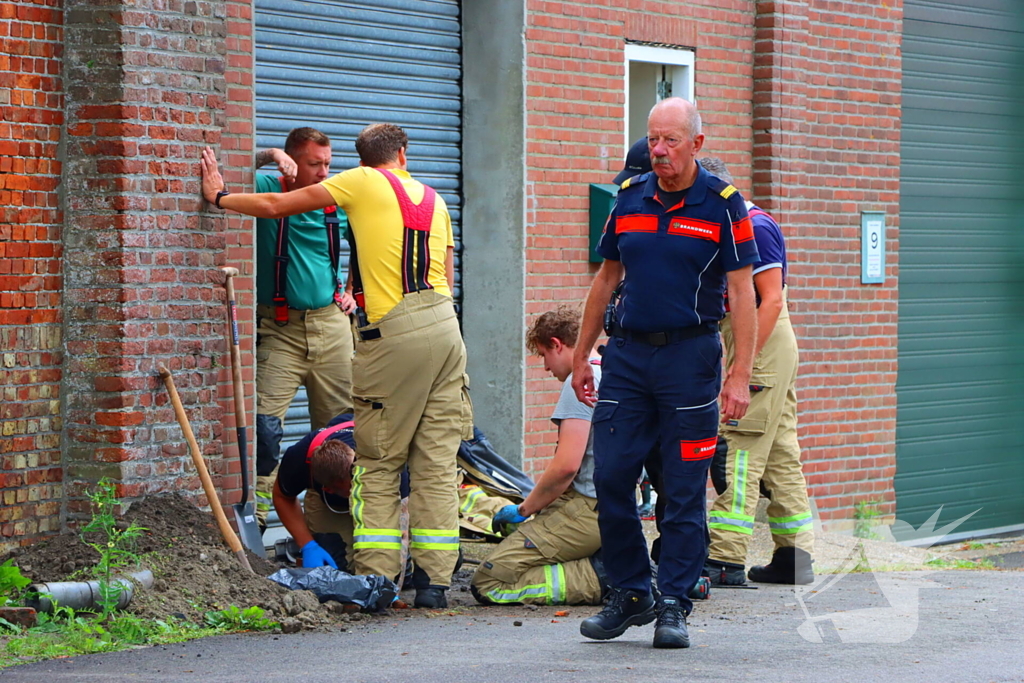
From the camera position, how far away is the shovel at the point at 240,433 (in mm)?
7500

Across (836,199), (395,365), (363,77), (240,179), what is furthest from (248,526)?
(836,199)

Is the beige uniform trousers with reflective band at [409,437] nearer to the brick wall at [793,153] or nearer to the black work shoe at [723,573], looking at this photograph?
the black work shoe at [723,573]

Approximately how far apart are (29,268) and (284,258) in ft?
5.32

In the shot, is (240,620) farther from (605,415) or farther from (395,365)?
(605,415)

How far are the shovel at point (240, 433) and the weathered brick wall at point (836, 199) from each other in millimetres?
5356

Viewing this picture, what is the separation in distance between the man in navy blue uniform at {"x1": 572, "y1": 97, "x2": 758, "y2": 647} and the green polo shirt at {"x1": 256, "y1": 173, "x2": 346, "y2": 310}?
8.25 feet

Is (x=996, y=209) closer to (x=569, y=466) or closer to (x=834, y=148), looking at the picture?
(x=834, y=148)

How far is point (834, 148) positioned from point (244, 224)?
19.2 ft

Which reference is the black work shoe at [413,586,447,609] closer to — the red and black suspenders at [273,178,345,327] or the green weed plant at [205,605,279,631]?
the green weed plant at [205,605,279,631]

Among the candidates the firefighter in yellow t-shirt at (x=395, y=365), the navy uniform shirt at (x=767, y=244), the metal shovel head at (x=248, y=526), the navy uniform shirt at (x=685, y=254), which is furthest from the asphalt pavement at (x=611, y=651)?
the navy uniform shirt at (x=767, y=244)

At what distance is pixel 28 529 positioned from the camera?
6.93 m

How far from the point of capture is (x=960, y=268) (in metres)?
13.6

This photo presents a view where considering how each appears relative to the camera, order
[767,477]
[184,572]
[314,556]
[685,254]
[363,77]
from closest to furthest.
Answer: [685,254] < [184,572] < [314,556] < [767,477] < [363,77]

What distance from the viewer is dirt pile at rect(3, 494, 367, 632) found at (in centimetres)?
658
